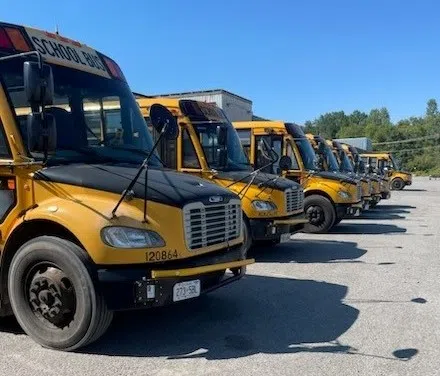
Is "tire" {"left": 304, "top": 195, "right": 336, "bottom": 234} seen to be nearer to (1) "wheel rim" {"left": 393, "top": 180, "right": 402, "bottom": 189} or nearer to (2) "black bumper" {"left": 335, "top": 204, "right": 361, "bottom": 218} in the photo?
(2) "black bumper" {"left": 335, "top": 204, "right": 361, "bottom": 218}

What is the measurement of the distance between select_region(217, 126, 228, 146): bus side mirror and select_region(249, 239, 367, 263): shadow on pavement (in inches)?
83.5

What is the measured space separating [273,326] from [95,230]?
2154 mm

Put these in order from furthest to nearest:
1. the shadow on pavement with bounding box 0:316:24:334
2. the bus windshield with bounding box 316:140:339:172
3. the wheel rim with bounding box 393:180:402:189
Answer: the wheel rim with bounding box 393:180:402:189 → the bus windshield with bounding box 316:140:339:172 → the shadow on pavement with bounding box 0:316:24:334

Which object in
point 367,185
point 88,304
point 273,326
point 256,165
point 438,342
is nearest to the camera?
point 88,304

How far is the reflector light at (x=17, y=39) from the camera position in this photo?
517 cm

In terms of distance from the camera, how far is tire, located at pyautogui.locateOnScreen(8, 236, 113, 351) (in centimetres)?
441

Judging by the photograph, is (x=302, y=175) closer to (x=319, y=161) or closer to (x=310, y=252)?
(x=319, y=161)

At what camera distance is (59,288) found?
4531 mm

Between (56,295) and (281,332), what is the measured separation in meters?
2.18

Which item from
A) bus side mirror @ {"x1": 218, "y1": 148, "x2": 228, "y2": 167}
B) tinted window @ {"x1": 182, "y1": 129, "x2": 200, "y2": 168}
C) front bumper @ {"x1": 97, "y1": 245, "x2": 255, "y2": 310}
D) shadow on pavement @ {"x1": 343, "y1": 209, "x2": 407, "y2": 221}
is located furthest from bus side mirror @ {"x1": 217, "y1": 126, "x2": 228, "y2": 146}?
shadow on pavement @ {"x1": 343, "y1": 209, "x2": 407, "y2": 221}

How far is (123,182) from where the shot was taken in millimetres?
4727

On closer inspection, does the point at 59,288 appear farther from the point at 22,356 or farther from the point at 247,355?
the point at 247,355

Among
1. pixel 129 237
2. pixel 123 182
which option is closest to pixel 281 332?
pixel 129 237

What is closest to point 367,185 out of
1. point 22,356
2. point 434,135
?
point 22,356
